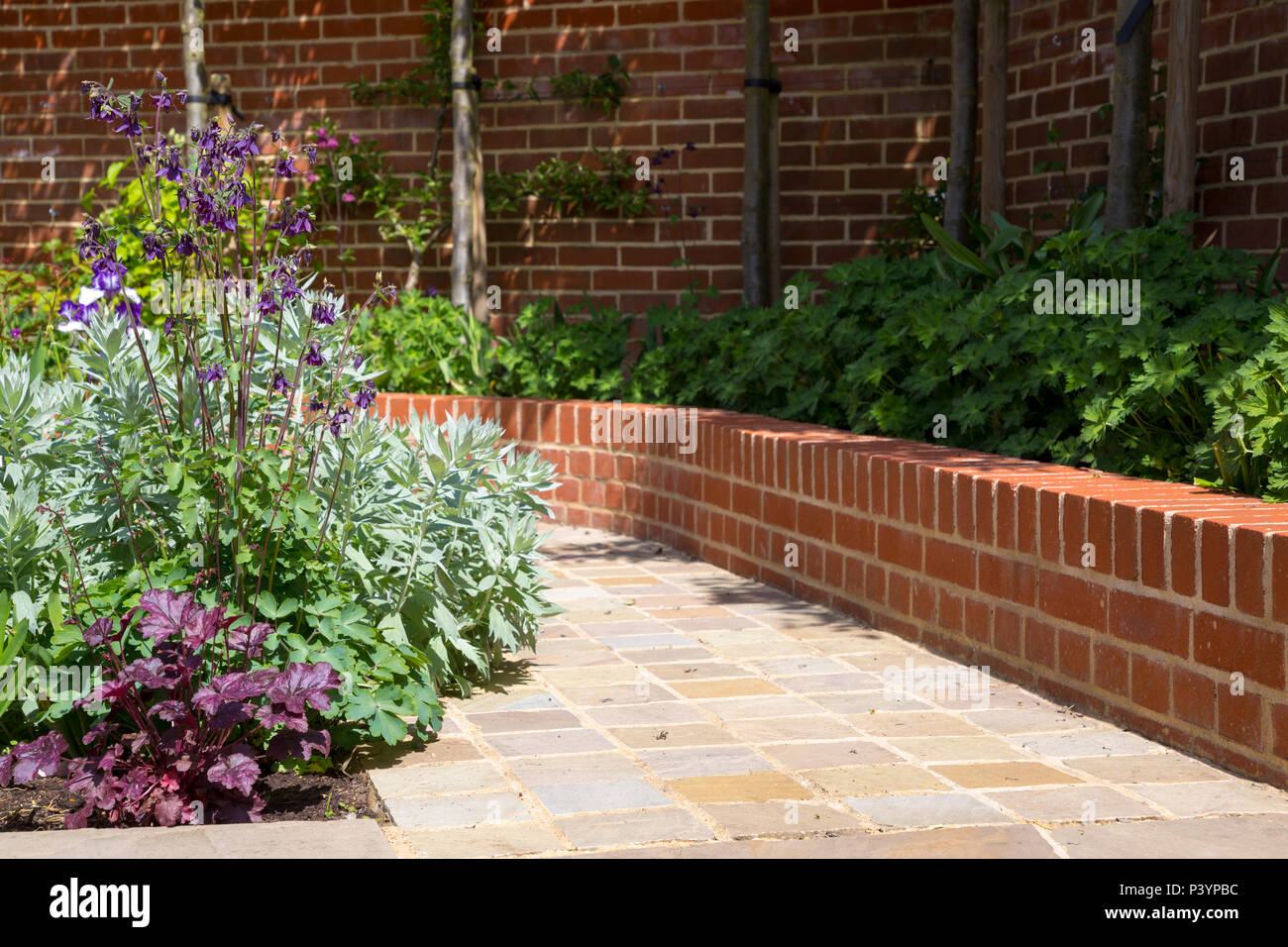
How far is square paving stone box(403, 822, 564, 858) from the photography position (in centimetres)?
271

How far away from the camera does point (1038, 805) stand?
2982 millimetres

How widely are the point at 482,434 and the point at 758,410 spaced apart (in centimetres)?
288

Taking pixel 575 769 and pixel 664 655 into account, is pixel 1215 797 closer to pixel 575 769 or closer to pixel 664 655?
pixel 575 769

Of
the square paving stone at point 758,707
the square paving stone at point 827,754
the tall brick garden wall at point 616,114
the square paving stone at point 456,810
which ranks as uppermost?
the tall brick garden wall at point 616,114

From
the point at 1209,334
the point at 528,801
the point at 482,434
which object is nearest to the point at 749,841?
the point at 528,801

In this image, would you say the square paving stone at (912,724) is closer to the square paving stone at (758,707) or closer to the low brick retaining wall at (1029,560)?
the square paving stone at (758,707)

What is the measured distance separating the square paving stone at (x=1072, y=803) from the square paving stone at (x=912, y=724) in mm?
470

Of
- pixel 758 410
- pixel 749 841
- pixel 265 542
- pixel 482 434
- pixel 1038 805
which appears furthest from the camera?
pixel 758 410

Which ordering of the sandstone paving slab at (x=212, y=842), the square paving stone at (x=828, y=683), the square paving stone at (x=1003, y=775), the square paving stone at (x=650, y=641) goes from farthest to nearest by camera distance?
the square paving stone at (x=650, y=641) < the square paving stone at (x=828, y=683) < the square paving stone at (x=1003, y=775) < the sandstone paving slab at (x=212, y=842)

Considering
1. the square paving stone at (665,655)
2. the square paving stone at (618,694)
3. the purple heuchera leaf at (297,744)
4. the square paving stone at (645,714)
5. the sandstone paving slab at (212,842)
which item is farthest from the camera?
the square paving stone at (665,655)

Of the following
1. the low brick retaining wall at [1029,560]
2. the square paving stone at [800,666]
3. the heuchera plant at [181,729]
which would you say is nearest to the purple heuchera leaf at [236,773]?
the heuchera plant at [181,729]

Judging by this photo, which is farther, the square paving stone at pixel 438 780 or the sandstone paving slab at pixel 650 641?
the sandstone paving slab at pixel 650 641

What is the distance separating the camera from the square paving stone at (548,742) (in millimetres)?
3416
